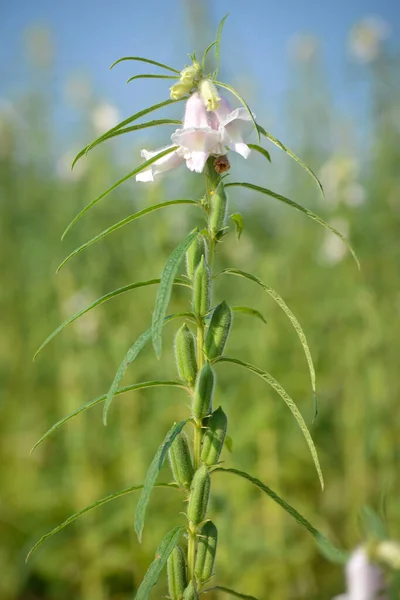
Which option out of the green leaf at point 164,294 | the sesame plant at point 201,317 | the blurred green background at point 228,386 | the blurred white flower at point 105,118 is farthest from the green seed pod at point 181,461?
the blurred white flower at point 105,118

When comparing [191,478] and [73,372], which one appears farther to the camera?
[73,372]

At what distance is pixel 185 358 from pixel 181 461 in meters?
0.14

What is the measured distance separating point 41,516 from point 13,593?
16.1 inches

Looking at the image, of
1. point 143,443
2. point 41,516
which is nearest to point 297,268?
point 143,443

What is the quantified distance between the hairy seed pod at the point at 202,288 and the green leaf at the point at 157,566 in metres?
0.29

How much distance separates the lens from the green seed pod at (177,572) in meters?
0.91

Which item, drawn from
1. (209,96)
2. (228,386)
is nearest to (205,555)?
(209,96)

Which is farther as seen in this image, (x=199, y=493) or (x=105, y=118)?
(x=105, y=118)

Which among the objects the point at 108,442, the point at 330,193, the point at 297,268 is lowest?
the point at 108,442

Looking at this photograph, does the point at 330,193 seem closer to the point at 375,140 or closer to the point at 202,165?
the point at 375,140

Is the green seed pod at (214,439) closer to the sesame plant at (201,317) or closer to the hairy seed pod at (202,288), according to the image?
the sesame plant at (201,317)

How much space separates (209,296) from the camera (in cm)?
90

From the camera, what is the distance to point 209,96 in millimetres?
922

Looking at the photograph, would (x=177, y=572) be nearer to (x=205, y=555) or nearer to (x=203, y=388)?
(x=205, y=555)
